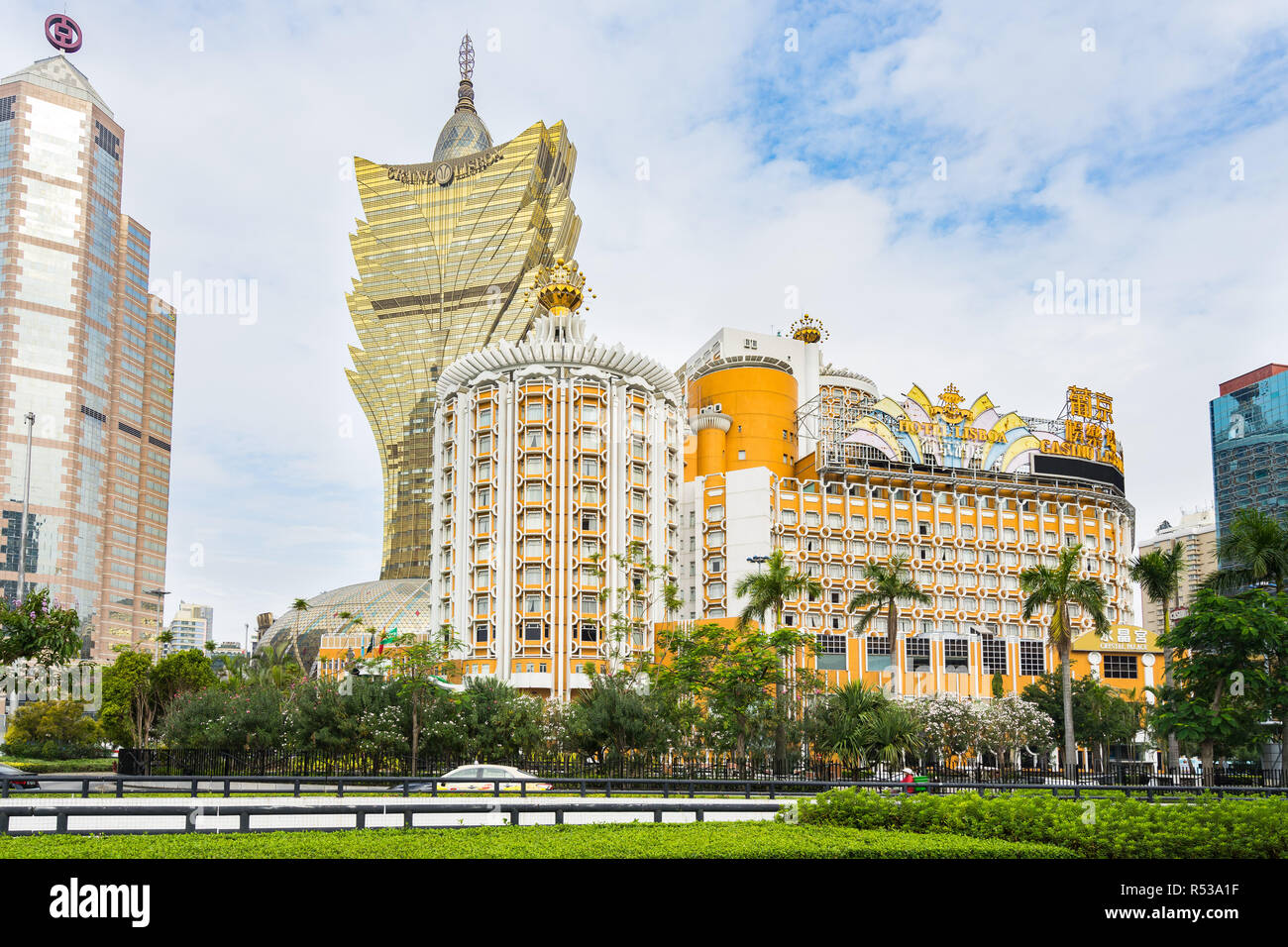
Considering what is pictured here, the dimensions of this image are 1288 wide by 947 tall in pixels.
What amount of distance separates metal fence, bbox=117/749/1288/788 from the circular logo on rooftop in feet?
556

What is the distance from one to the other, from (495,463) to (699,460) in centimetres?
3008

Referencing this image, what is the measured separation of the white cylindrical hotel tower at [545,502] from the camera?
3509 inches

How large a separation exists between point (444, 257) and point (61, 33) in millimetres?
71204

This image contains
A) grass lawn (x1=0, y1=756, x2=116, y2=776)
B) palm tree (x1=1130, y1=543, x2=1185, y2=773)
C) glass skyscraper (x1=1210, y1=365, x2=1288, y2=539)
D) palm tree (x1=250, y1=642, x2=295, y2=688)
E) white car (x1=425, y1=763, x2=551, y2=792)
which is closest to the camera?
white car (x1=425, y1=763, x2=551, y2=792)

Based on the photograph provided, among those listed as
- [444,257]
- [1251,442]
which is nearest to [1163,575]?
[1251,442]

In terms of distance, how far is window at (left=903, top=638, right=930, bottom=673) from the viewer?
98.6 meters

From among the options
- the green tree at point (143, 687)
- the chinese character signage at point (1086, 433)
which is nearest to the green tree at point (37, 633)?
the green tree at point (143, 687)

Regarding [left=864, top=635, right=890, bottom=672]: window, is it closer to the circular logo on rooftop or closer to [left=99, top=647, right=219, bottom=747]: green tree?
[left=99, top=647, right=219, bottom=747]: green tree

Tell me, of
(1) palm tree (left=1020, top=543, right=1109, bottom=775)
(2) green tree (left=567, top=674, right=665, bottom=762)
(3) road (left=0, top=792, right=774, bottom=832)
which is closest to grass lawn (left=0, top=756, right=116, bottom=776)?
(2) green tree (left=567, top=674, right=665, bottom=762)

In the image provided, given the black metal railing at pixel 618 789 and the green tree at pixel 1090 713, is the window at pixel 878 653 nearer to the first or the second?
the green tree at pixel 1090 713

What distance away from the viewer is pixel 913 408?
116 m

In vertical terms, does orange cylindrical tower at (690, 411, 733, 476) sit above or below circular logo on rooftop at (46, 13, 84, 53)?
below
